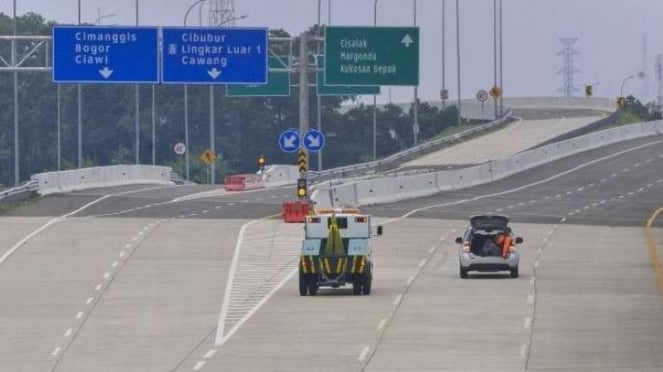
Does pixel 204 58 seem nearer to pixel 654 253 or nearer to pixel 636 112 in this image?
pixel 654 253

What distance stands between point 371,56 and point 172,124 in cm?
9963

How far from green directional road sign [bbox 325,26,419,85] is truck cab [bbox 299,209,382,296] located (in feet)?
90.8

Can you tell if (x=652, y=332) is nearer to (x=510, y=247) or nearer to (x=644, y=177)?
(x=510, y=247)

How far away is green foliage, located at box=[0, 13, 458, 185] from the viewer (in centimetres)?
16550

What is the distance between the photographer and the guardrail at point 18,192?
7625 centimetres

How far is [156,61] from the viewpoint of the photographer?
71.8 m

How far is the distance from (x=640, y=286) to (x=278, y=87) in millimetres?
49616

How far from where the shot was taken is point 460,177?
304 ft

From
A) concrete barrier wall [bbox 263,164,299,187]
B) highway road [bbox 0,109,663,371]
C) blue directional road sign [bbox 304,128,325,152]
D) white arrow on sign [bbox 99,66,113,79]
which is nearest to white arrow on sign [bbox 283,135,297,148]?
blue directional road sign [bbox 304,128,325,152]

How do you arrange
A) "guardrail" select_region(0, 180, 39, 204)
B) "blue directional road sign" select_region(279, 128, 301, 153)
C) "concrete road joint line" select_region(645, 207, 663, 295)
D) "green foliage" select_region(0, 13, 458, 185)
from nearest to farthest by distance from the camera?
"concrete road joint line" select_region(645, 207, 663, 295), "blue directional road sign" select_region(279, 128, 301, 153), "guardrail" select_region(0, 180, 39, 204), "green foliage" select_region(0, 13, 458, 185)

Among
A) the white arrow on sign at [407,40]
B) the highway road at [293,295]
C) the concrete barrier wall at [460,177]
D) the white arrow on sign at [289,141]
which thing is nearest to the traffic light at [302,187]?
the highway road at [293,295]

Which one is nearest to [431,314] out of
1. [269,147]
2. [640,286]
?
[640,286]

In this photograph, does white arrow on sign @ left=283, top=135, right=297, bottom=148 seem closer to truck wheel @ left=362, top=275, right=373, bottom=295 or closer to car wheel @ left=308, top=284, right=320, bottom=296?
car wheel @ left=308, top=284, right=320, bottom=296

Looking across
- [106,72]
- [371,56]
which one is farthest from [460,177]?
[106,72]
